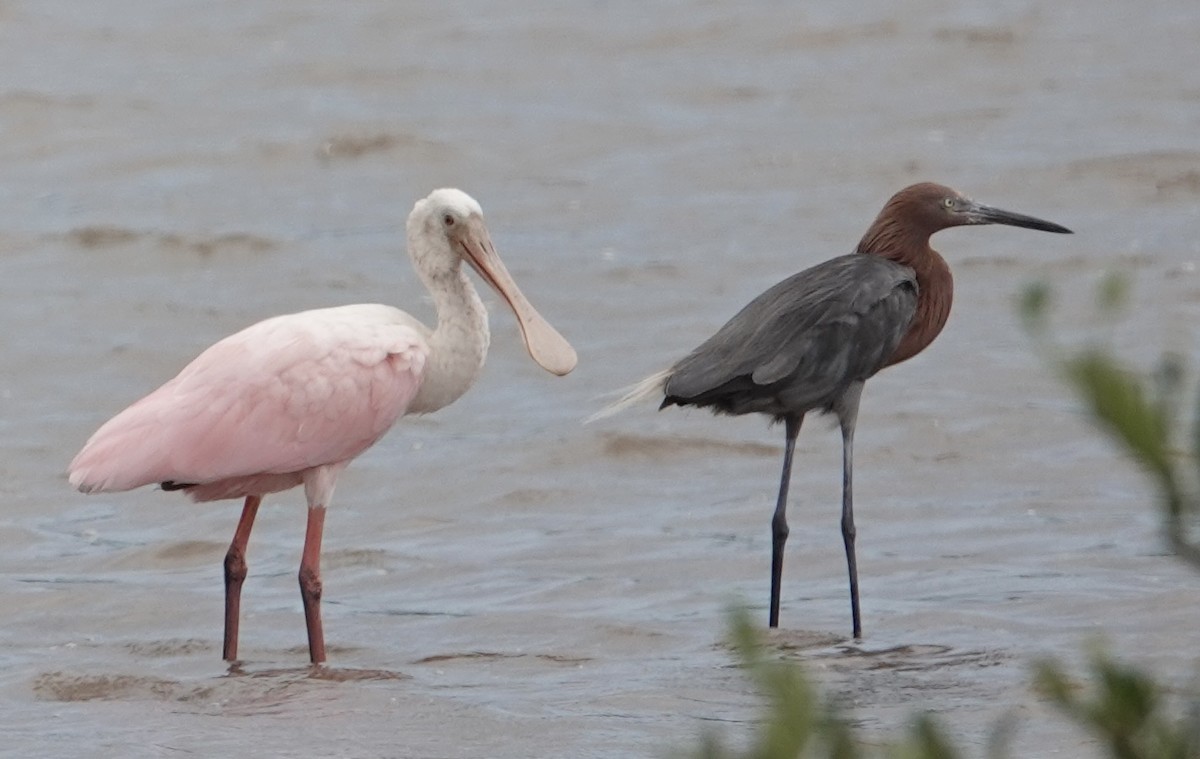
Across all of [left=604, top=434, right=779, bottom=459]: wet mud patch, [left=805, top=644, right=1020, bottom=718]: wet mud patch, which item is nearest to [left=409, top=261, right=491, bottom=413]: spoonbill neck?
[left=805, top=644, right=1020, bottom=718]: wet mud patch

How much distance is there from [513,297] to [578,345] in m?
5.21

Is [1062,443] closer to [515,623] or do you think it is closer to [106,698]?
[515,623]

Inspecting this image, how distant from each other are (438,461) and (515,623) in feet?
10.2

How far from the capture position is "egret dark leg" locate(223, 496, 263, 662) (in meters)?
7.06

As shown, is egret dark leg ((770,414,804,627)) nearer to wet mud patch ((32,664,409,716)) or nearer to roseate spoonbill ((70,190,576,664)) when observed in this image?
roseate spoonbill ((70,190,576,664))

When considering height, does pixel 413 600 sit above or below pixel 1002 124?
below

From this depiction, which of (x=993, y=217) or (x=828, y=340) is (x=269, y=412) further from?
(x=993, y=217)

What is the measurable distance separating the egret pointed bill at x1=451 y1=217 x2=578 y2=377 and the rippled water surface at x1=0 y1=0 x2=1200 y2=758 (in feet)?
3.00

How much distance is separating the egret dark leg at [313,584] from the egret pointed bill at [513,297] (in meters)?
0.91

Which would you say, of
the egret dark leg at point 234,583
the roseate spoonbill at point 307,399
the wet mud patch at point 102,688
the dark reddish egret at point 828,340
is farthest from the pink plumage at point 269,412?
the dark reddish egret at point 828,340

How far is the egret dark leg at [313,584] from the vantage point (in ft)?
22.8

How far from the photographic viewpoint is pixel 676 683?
6.42 meters

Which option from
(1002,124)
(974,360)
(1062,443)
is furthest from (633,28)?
(1062,443)

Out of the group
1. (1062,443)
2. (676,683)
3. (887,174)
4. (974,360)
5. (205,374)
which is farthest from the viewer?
(887,174)
